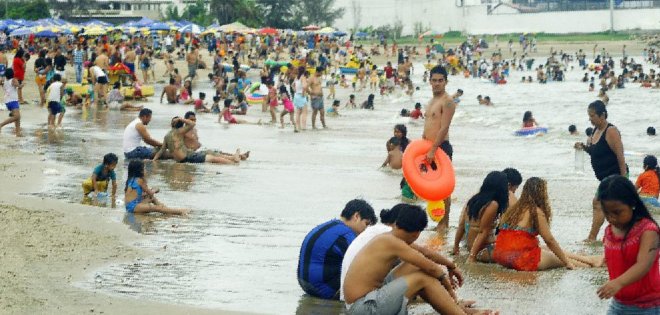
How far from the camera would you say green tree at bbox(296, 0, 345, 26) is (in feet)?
324

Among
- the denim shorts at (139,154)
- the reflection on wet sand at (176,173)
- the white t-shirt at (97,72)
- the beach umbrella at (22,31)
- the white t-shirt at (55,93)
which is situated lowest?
the reflection on wet sand at (176,173)

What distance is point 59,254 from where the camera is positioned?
8750 mm

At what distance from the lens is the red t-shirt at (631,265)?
4855mm

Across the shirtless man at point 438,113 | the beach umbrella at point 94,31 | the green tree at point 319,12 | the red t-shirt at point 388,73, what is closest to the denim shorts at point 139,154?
the shirtless man at point 438,113

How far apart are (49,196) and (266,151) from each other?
243 inches

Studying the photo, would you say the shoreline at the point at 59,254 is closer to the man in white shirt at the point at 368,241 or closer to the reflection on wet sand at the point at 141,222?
the reflection on wet sand at the point at 141,222

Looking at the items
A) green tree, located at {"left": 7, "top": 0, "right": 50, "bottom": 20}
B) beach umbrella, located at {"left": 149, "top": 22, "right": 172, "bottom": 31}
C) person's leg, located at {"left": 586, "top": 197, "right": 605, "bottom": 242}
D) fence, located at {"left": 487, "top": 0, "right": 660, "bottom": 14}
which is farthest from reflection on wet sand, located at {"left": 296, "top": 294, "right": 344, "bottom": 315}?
fence, located at {"left": 487, "top": 0, "right": 660, "bottom": 14}

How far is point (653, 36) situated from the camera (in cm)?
9244

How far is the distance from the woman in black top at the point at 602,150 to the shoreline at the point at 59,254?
12.8 ft

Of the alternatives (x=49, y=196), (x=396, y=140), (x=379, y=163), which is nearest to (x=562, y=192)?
(x=396, y=140)

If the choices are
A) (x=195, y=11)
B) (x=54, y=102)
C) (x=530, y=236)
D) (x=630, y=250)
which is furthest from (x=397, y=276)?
(x=195, y=11)

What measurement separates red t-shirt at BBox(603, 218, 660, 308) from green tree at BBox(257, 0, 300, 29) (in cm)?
8247

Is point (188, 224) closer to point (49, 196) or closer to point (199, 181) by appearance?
point (49, 196)

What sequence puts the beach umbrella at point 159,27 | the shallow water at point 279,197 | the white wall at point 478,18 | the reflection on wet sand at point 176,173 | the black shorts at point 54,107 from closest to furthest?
1. the shallow water at point 279,197
2. the reflection on wet sand at point 176,173
3. the black shorts at point 54,107
4. the beach umbrella at point 159,27
5. the white wall at point 478,18
